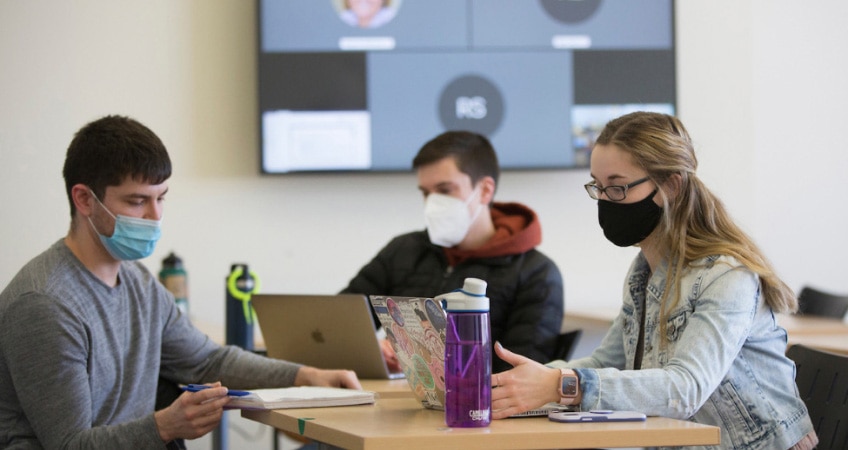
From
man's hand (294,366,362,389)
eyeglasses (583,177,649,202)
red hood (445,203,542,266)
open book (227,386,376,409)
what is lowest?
man's hand (294,366,362,389)

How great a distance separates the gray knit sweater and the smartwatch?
0.78 meters

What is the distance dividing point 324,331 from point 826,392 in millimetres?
1151

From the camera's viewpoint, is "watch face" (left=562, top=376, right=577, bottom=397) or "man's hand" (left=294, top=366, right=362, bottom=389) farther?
"man's hand" (left=294, top=366, right=362, bottom=389)

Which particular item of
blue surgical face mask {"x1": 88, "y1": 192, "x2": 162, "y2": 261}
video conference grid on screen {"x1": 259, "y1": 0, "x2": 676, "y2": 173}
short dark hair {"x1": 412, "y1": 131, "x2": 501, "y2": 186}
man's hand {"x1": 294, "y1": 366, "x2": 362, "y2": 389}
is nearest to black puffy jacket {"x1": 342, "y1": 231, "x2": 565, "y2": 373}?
short dark hair {"x1": 412, "y1": 131, "x2": 501, "y2": 186}

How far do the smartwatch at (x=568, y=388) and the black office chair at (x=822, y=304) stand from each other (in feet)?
9.34

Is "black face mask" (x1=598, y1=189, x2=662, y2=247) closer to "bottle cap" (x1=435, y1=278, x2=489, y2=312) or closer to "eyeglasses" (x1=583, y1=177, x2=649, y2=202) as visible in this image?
"eyeglasses" (x1=583, y1=177, x2=649, y2=202)

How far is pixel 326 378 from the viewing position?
240 centimetres

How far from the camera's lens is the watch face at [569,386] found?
179 centimetres

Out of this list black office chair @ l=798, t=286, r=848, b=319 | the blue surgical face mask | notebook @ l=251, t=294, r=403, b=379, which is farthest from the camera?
black office chair @ l=798, t=286, r=848, b=319

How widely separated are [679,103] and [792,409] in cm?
302

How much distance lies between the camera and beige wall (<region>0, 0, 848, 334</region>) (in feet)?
14.5

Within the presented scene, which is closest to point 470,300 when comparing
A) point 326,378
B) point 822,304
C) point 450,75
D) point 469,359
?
point 469,359

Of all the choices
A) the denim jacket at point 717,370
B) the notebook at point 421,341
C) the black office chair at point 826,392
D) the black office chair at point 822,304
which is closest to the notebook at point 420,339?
the notebook at point 421,341

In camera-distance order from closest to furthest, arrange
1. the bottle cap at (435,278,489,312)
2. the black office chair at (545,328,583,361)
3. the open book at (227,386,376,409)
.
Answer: the bottle cap at (435,278,489,312), the open book at (227,386,376,409), the black office chair at (545,328,583,361)
